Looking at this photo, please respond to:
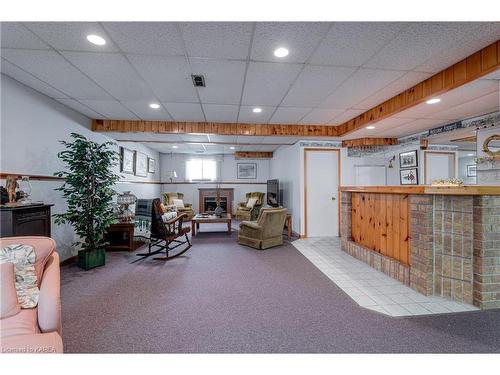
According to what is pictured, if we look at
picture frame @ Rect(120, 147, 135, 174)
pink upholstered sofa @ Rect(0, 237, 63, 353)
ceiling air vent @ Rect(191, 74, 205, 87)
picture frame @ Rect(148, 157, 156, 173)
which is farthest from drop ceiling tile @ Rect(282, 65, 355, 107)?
picture frame @ Rect(148, 157, 156, 173)

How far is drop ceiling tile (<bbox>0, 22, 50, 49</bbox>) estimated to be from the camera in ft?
6.02

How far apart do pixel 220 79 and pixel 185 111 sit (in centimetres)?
137

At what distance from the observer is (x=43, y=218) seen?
263 centimetres

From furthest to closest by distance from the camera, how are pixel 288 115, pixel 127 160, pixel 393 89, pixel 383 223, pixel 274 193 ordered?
pixel 274 193, pixel 127 160, pixel 288 115, pixel 383 223, pixel 393 89

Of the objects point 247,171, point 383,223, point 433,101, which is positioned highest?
point 433,101

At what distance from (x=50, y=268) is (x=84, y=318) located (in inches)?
37.1

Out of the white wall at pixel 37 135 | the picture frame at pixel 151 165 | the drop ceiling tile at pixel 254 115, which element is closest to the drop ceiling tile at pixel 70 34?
the white wall at pixel 37 135

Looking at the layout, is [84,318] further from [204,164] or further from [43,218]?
[204,164]

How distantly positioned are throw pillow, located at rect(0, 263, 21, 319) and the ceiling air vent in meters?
2.32

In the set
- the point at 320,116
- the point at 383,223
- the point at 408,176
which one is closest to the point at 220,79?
the point at 320,116

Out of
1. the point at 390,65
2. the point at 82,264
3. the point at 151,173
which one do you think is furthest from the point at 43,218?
the point at 151,173

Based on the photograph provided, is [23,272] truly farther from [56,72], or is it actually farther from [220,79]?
[220,79]

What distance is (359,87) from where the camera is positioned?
116 inches
